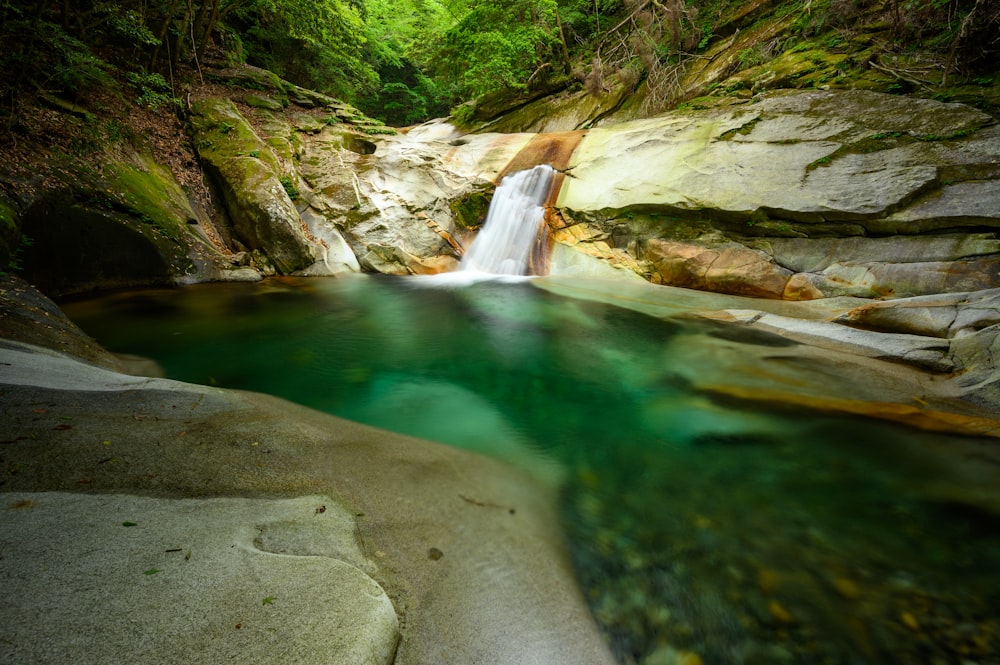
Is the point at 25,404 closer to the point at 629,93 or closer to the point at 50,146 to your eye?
the point at 50,146

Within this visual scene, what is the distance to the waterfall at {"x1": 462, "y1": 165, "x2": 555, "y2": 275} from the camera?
10875mm

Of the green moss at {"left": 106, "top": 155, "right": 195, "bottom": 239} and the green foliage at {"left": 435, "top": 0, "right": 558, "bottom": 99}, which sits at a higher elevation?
the green foliage at {"left": 435, "top": 0, "right": 558, "bottom": 99}

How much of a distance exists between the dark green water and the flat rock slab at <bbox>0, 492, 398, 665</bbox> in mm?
1174

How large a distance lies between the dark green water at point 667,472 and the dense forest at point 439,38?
5140 millimetres

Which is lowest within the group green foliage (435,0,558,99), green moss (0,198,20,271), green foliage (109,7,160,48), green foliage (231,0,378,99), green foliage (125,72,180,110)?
green moss (0,198,20,271)

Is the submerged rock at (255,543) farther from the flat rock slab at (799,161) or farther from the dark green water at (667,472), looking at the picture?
the flat rock slab at (799,161)

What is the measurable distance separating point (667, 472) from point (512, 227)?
9.31m

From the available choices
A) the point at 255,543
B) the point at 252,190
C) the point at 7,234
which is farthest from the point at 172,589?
the point at 252,190

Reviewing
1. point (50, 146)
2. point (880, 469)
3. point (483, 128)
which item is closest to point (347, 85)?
point (483, 128)

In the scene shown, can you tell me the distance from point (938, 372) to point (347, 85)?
2002cm

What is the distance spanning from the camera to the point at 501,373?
489 cm

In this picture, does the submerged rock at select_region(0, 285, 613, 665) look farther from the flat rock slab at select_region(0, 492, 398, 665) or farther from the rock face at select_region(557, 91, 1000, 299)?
the rock face at select_region(557, 91, 1000, 299)

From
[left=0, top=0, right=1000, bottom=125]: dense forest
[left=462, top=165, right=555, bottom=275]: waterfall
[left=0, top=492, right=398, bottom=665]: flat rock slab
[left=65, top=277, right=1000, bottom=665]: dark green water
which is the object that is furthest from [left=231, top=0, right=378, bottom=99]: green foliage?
[left=0, top=492, right=398, bottom=665]: flat rock slab

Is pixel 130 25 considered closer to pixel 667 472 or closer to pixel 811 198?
pixel 667 472
